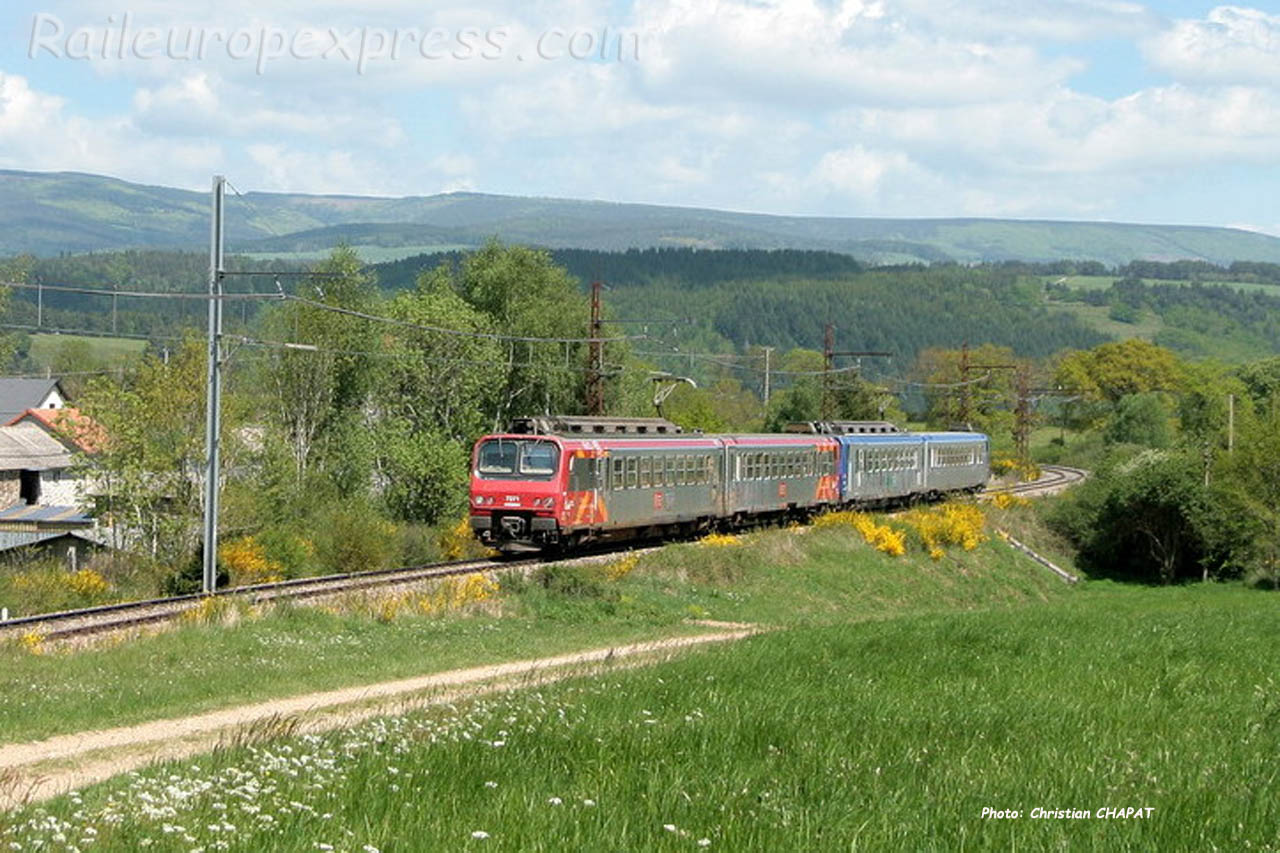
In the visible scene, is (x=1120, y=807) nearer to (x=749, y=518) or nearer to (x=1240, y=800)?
(x=1240, y=800)

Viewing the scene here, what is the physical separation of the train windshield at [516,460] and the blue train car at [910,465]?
19.6 m

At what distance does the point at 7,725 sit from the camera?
15.7 metres

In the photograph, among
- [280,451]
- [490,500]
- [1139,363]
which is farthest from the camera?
[1139,363]

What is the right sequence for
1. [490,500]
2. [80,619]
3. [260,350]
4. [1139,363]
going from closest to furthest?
[80,619]
[490,500]
[260,350]
[1139,363]

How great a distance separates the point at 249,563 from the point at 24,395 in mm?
69225

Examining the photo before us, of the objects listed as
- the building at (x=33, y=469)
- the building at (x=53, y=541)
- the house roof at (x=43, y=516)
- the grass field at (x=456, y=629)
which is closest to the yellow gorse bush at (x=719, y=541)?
the grass field at (x=456, y=629)

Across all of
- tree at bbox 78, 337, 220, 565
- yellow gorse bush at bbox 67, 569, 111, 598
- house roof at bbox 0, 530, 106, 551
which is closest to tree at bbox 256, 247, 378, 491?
house roof at bbox 0, 530, 106, 551

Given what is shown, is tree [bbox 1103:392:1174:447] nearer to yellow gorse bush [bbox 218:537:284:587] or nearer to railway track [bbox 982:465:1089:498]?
railway track [bbox 982:465:1089:498]

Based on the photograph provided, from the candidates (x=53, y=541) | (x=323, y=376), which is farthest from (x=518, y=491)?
(x=323, y=376)

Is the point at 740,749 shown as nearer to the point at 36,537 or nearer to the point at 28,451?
the point at 36,537

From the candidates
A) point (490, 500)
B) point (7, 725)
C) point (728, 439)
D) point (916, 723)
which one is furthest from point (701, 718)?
point (728, 439)

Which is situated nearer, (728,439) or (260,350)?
(728,439)

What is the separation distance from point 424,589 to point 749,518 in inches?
754

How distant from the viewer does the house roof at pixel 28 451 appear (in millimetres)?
69312
